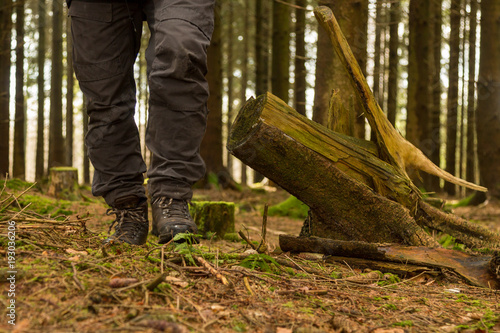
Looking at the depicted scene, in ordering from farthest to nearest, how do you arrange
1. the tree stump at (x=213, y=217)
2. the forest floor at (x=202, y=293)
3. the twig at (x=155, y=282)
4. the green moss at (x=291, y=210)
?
the green moss at (x=291, y=210) < the tree stump at (x=213, y=217) < the twig at (x=155, y=282) < the forest floor at (x=202, y=293)

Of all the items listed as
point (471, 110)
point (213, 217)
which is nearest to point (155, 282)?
point (213, 217)

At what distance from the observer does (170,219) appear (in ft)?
8.29

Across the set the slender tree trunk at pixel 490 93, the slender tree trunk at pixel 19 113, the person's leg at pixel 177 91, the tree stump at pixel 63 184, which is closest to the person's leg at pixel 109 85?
the person's leg at pixel 177 91

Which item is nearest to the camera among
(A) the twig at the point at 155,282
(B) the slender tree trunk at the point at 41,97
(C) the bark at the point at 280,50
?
(A) the twig at the point at 155,282

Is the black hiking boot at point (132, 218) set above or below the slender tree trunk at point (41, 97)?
below

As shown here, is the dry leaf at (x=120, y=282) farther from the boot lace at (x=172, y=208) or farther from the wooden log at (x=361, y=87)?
the wooden log at (x=361, y=87)

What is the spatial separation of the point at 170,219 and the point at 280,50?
32.3ft

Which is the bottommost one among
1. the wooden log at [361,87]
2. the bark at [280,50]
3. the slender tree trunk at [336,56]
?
the wooden log at [361,87]

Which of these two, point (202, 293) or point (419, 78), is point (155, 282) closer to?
point (202, 293)

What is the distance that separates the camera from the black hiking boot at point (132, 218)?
260cm

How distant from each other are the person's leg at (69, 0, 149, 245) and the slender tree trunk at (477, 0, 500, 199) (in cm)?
825

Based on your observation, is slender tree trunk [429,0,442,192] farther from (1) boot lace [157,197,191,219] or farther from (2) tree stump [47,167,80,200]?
(1) boot lace [157,197,191,219]

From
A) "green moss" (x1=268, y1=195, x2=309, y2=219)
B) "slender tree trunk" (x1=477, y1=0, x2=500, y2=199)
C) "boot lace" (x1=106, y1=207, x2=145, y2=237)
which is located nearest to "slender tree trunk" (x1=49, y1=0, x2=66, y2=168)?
"green moss" (x1=268, y1=195, x2=309, y2=219)

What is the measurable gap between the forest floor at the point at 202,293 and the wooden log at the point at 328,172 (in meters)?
0.31
